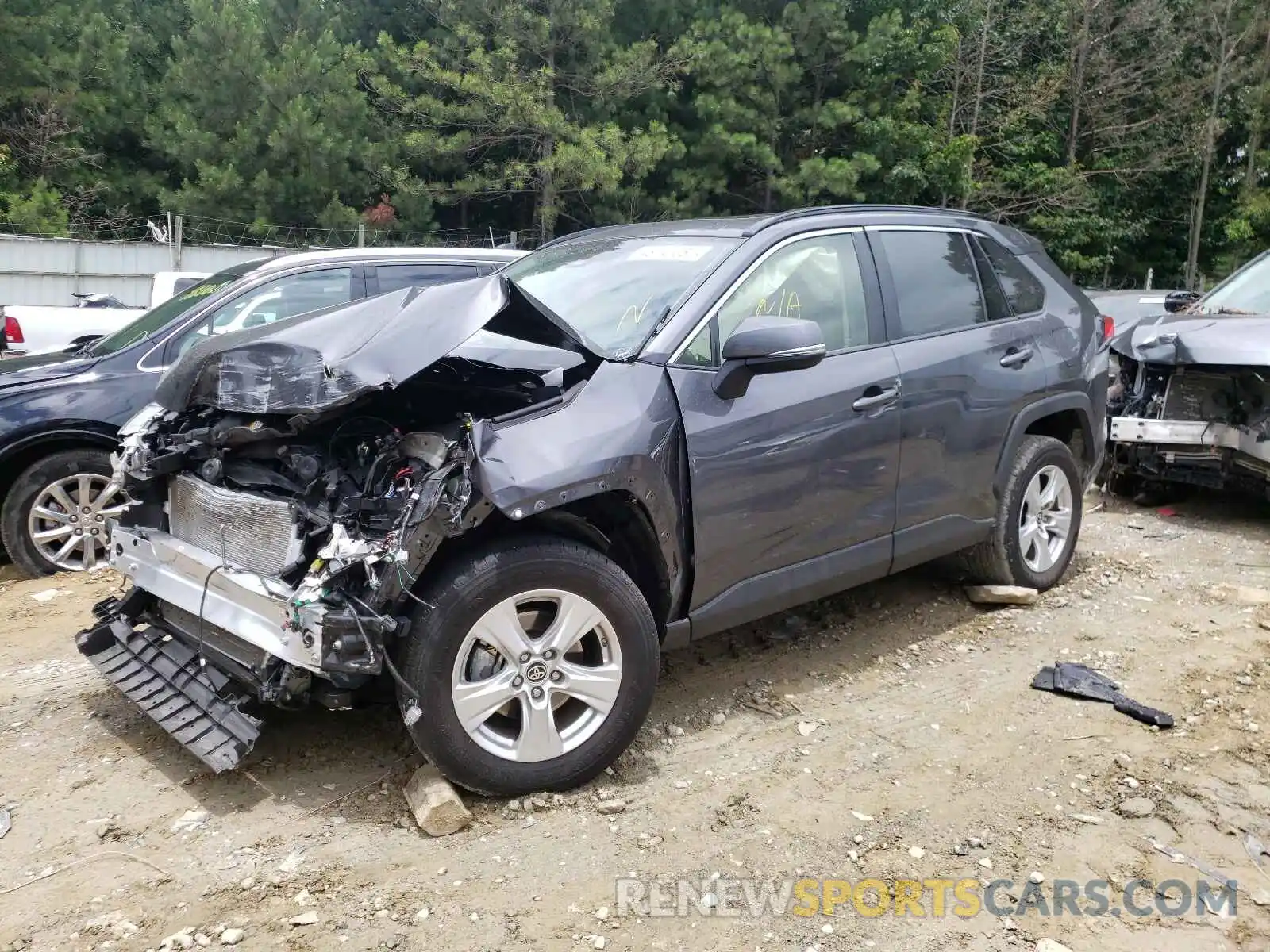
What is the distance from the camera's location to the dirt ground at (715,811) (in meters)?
2.69

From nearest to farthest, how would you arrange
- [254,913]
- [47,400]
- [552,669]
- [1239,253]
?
[254,913] < [552,669] < [47,400] < [1239,253]

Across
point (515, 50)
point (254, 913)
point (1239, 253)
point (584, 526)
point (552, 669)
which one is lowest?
point (254, 913)

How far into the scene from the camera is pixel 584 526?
3385 mm

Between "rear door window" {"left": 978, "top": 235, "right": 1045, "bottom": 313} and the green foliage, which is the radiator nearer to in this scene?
"rear door window" {"left": 978, "top": 235, "right": 1045, "bottom": 313}

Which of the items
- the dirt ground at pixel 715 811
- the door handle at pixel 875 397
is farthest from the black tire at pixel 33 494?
the door handle at pixel 875 397

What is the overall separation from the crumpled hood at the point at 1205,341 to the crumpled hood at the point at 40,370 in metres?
6.62

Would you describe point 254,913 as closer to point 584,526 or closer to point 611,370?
point 584,526

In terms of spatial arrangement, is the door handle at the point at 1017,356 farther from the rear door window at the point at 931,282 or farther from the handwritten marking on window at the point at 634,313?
the handwritten marking on window at the point at 634,313

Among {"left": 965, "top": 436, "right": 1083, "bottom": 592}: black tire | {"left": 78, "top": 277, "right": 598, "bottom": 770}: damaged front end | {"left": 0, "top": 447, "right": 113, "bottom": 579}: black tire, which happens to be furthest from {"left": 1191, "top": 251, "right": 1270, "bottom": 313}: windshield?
{"left": 0, "top": 447, "right": 113, "bottom": 579}: black tire

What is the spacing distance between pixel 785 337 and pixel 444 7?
22198mm

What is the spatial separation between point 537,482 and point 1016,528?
294 centimetres

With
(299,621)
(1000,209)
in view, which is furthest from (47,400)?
(1000,209)

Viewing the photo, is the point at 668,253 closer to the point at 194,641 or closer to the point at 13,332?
the point at 194,641

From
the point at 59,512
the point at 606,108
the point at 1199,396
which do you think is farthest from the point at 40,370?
the point at 606,108
